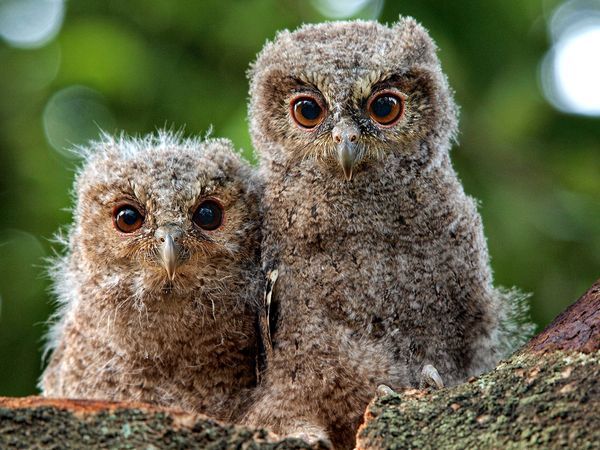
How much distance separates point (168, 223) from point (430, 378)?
117 cm

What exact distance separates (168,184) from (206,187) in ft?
0.51

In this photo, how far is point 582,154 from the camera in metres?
5.43

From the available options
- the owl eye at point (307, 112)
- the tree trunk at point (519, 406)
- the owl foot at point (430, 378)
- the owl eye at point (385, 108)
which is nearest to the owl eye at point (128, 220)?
the owl eye at point (307, 112)

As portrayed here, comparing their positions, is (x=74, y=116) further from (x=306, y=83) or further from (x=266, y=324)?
(x=266, y=324)

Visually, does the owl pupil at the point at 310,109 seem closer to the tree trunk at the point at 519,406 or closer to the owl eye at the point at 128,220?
the owl eye at the point at 128,220

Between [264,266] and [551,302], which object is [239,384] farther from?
[551,302]

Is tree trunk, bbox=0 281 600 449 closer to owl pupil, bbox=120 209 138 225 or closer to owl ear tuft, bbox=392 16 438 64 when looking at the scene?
owl pupil, bbox=120 209 138 225

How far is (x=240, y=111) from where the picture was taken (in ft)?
16.8

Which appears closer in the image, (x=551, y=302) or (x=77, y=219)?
(x=77, y=219)

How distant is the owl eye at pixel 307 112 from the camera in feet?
11.8

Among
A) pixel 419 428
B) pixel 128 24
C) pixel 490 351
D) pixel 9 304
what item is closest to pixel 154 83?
pixel 128 24

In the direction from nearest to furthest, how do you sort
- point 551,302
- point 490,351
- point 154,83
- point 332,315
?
point 332,315 → point 490,351 → point 551,302 → point 154,83

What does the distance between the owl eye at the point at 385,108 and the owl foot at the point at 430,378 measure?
3.26 feet

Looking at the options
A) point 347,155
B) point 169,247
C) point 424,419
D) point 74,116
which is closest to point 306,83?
point 347,155
